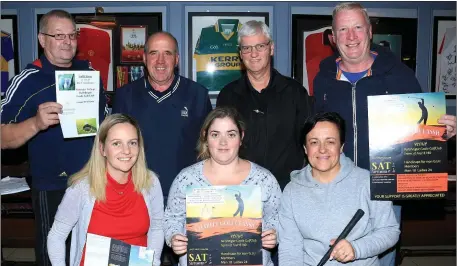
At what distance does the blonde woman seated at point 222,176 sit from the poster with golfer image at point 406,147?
23.0 inches

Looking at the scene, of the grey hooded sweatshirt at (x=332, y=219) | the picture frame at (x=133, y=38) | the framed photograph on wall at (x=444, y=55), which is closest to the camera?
the grey hooded sweatshirt at (x=332, y=219)

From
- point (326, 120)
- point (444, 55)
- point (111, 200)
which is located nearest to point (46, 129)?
point (111, 200)

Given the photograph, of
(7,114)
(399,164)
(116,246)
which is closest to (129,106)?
(7,114)

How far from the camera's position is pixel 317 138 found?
8.06ft

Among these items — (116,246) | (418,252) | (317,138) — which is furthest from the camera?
(418,252)

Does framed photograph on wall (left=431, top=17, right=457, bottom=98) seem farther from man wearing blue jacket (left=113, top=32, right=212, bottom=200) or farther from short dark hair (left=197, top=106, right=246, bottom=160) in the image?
short dark hair (left=197, top=106, right=246, bottom=160)

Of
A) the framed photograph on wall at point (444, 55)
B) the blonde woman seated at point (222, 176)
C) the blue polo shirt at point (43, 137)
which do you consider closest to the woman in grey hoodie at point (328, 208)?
the blonde woman seated at point (222, 176)

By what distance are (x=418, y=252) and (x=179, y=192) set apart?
10.3ft

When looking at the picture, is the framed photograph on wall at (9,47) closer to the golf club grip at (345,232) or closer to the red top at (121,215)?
the red top at (121,215)

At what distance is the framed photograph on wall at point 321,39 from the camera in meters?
4.89

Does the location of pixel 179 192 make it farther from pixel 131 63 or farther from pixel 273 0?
pixel 273 0

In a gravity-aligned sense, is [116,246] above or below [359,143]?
below

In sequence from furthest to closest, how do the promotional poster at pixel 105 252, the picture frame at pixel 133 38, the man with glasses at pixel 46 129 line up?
the picture frame at pixel 133 38
the man with glasses at pixel 46 129
the promotional poster at pixel 105 252

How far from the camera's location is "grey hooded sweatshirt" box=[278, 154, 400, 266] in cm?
239
